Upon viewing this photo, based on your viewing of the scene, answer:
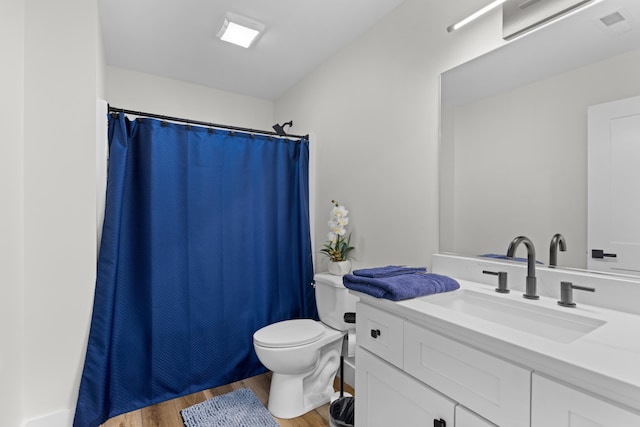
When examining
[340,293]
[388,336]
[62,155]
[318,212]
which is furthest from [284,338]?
[62,155]

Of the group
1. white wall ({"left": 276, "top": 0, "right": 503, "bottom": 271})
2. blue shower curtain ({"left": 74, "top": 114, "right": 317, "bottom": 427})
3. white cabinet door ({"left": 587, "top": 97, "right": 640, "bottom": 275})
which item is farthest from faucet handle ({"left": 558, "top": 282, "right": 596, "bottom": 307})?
blue shower curtain ({"left": 74, "top": 114, "right": 317, "bottom": 427})

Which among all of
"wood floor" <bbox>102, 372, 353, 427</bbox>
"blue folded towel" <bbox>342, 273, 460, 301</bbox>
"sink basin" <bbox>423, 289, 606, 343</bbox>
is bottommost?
"wood floor" <bbox>102, 372, 353, 427</bbox>

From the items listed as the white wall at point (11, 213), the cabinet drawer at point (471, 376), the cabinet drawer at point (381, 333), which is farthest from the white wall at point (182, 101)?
the cabinet drawer at point (471, 376)

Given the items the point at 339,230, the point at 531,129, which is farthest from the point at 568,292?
the point at 339,230

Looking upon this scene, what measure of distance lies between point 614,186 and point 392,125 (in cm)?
111

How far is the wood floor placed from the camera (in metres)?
1.78

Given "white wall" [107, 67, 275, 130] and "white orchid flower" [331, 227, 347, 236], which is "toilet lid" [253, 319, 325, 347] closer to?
"white orchid flower" [331, 227, 347, 236]

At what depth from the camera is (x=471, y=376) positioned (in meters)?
0.92

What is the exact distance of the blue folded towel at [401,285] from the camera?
1200mm

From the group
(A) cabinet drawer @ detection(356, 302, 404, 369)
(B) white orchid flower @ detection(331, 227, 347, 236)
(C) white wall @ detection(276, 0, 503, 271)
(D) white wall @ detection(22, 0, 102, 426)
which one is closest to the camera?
(A) cabinet drawer @ detection(356, 302, 404, 369)

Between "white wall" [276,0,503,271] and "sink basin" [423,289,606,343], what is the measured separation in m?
0.44

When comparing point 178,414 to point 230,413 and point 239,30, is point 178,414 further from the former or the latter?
point 239,30

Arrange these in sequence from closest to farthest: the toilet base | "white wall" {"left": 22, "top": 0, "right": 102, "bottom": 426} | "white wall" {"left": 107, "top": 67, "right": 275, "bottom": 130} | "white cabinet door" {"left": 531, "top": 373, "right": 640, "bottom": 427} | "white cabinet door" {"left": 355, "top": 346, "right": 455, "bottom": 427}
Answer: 1. "white cabinet door" {"left": 531, "top": 373, "right": 640, "bottom": 427}
2. "white cabinet door" {"left": 355, "top": 346, "right": 455, "bottom": 427}
3. "white wall" {"left": 22, "top": 0, "right": 102, "bottom": 426}
4. the toilet base
5. "white wall" {"left": 107, "top": 67, "right": 275, "bottom": 130}

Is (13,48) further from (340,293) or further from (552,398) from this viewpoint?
(552,398)
